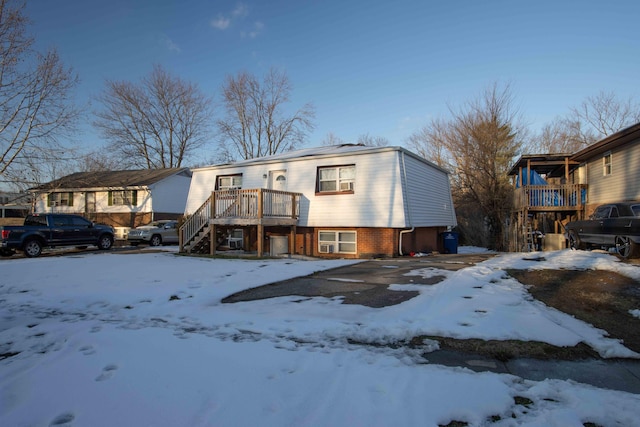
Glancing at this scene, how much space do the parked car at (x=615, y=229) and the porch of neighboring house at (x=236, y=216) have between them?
10.5 metres

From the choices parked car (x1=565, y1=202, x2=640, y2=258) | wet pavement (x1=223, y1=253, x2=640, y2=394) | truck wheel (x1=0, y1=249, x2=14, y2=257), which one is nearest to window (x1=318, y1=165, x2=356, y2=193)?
wet pavement (x1=223, y1=253, x2=640, y2=394)

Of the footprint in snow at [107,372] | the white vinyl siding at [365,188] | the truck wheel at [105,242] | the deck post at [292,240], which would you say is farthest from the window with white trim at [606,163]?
the truck wheel at [105,242]

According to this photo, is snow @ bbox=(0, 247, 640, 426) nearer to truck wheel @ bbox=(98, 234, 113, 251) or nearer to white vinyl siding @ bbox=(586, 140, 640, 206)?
white vinyl siding @ bbox=(586, 140, 640, 206)

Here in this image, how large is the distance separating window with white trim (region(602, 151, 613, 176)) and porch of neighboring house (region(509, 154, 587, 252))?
1.86 m

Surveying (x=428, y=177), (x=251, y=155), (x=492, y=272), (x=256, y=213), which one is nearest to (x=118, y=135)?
(x=251, y=155)

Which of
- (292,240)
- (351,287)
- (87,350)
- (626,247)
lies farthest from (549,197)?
(87,350)

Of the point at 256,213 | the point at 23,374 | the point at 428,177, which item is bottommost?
the point at 23,374

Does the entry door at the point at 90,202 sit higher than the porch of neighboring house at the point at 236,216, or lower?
higher

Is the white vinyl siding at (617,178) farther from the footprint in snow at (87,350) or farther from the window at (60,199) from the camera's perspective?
the window at (60,199)

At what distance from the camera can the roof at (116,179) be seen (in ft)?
85.3

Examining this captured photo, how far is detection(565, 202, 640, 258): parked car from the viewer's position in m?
9.28

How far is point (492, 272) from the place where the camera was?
27.2 ft

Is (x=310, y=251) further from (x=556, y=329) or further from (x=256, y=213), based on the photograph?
(x=556, y=329)

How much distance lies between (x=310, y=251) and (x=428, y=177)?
6.53 metres
